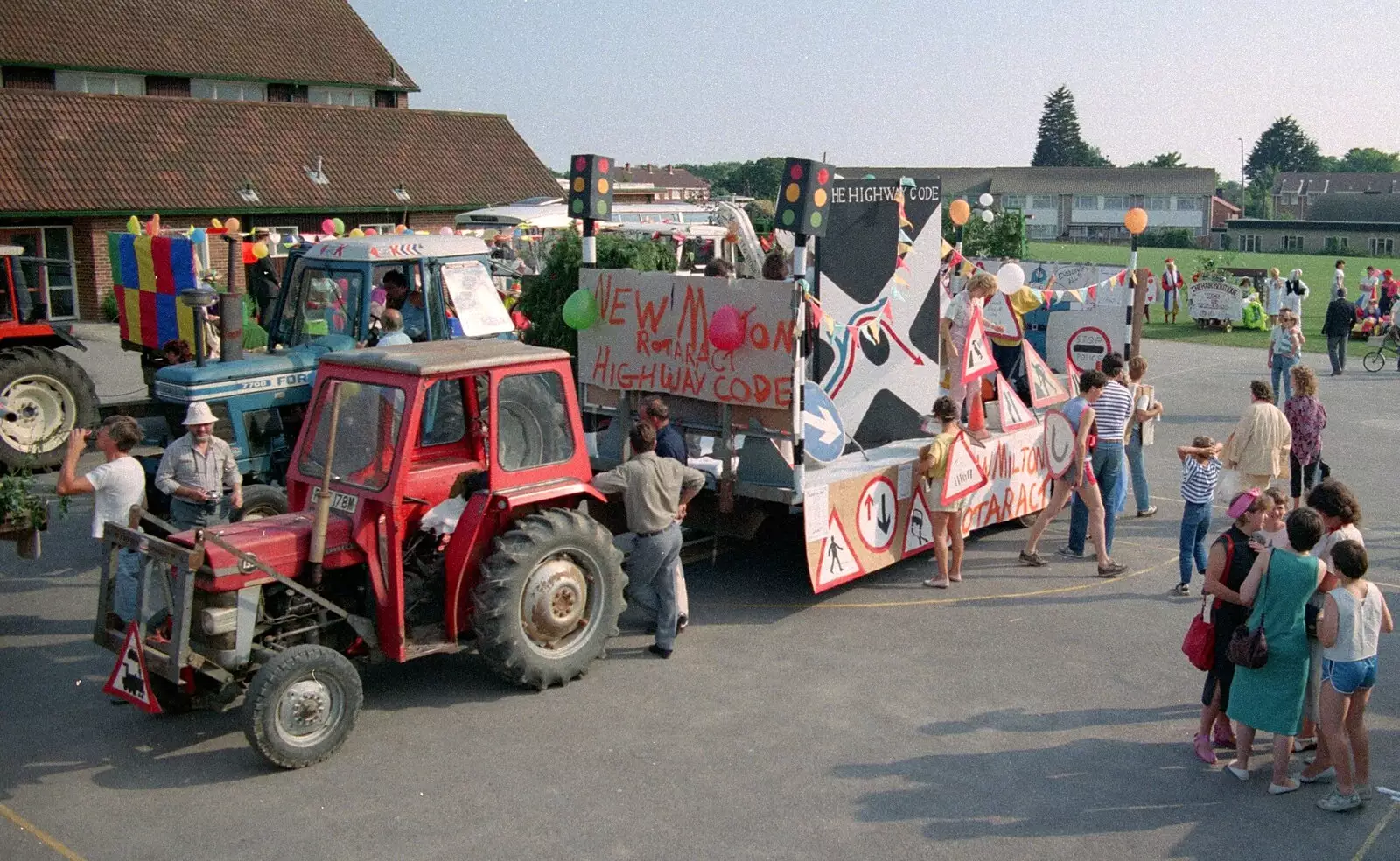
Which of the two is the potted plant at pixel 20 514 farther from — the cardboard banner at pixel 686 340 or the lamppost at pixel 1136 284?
the lamppost at pixel 1136 284

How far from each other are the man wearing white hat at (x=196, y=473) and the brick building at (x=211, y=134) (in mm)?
18625

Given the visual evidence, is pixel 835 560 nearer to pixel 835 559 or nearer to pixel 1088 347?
pixel 835 559

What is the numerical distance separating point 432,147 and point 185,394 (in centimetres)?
2860

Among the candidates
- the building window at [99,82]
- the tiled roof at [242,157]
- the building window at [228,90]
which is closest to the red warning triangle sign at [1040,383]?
the tiled roof at [242,157]

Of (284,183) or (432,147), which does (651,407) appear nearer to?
(284,183)

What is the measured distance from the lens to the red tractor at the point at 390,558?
6.24 m

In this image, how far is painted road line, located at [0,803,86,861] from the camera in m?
5.41

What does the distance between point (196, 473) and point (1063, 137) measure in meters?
142

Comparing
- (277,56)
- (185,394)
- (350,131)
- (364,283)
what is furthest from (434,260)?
(277,56)

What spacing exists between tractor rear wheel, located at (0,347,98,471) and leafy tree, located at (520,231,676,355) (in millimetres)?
4656

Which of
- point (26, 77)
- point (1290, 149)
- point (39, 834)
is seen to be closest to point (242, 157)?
point (26, 77)

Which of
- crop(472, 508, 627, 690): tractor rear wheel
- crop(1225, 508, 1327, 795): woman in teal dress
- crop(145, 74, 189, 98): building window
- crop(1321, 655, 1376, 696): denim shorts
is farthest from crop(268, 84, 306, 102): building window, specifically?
crop(1321, 655, 1376, 696): denim shorts

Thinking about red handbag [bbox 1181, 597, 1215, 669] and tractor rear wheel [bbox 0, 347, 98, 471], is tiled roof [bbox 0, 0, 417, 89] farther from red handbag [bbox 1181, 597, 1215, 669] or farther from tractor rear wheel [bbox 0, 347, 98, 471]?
red handbag [bbox 1181, 597, 1215, 669]

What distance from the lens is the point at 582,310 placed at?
9422 millimetres
